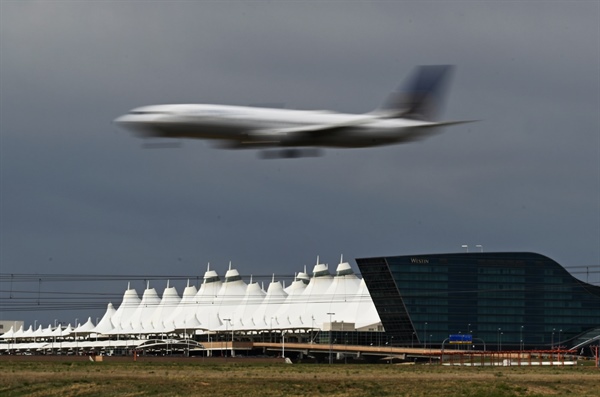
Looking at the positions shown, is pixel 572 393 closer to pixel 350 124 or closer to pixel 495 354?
pixel 350 124

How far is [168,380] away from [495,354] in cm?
8086

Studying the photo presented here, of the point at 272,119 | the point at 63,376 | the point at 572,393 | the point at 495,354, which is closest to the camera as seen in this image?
the point at 272,119

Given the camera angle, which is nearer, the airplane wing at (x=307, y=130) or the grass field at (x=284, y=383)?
the airplane wing at (x=307, y=130)

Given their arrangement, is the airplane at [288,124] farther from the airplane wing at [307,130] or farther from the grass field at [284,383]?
the grass field at [284,383]

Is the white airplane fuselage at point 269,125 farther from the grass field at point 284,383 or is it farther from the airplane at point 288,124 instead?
the grass field at point 284,383

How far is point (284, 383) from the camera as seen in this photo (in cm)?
9406

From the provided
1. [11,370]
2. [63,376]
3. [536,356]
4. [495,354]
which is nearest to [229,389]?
[63,376]

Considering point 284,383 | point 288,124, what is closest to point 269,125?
point 288,124

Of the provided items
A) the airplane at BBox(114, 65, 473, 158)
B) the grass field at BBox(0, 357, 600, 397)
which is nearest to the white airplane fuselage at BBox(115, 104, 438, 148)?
the airplane at BBox(114, 65, 473, 158)

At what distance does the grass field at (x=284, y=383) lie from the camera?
8744 cm

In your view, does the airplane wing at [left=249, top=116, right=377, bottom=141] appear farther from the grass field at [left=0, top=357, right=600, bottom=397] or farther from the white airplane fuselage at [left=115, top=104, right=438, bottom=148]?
the grass field at [left=0, top=357, right=600, bottom=397]

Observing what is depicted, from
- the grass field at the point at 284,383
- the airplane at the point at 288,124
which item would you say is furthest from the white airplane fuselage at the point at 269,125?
the grass field at the point at 284,383

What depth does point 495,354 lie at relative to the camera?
166 metres

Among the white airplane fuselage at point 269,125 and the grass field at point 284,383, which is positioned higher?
the white airplane fuselage at point 269,125
